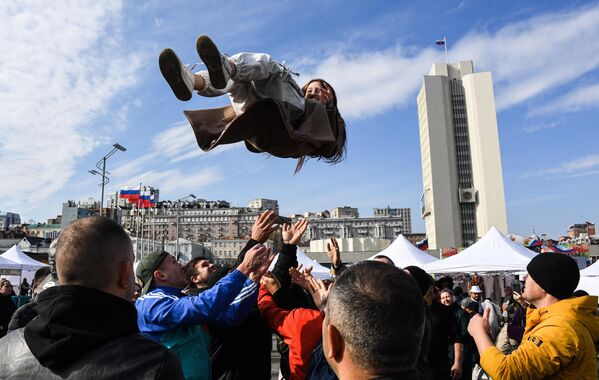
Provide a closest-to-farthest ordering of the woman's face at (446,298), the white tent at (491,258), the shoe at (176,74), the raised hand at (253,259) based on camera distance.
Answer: the raised hand at (253,259), the shoe at (176,74), the woman's face at (446,298), the white tent at (491,258)

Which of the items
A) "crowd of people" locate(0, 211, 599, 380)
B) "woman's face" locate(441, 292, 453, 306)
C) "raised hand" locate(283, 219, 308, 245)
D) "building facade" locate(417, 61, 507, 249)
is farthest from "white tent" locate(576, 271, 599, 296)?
"building facade" locate(417, 61, 507, 249)

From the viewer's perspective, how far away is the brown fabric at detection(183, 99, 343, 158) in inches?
151

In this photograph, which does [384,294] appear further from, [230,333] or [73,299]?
[230,333]

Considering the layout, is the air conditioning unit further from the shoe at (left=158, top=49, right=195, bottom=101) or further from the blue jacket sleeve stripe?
the blue jacket sleeve stripe

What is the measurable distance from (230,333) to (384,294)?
7.86 feet

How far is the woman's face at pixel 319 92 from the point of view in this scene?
4.46 meters

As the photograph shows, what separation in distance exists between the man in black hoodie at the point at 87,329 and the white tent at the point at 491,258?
12.8 meters

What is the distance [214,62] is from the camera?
3.53m

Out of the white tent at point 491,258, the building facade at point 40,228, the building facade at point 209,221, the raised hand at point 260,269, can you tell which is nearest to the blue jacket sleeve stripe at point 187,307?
the raised hand at point 260,269

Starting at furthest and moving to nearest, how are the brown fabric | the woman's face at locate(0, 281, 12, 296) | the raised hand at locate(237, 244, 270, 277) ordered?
the woman's face at locate(0, 281, 12, 296) < the brown fabric < the raised hand at locate(237, 244, 270, 277)

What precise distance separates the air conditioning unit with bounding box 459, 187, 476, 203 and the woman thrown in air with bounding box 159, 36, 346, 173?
83775 millimetres

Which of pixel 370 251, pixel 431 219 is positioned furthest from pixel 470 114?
pixel 370 251

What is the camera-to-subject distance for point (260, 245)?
3.42 m

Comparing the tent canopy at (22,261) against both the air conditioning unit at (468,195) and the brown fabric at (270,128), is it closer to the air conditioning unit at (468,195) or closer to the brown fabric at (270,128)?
the brown fabric at (270,128)
